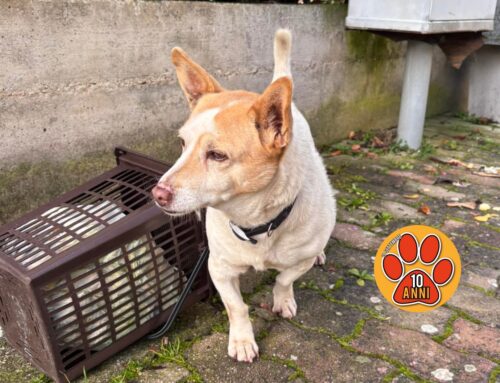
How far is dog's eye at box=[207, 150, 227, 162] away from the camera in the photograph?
180 cm

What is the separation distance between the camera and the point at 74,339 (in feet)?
6.75

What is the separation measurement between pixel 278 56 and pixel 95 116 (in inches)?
54.2

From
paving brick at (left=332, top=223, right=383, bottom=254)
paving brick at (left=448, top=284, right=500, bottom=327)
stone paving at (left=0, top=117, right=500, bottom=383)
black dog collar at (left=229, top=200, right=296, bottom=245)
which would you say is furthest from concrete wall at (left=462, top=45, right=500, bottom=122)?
black dog collar at (left=229, top=200, right=296, bottom=245)

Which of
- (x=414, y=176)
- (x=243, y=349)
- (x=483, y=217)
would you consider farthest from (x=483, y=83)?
(x=243, y=349)

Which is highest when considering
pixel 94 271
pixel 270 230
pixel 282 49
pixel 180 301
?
pixel 282 49

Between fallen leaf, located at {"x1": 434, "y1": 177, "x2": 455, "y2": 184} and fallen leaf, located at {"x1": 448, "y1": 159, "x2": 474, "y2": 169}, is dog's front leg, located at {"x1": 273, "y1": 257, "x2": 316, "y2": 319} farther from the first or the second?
fallen leaf, located at {"x1": 448, "y1": 159, "x2": 474, "y2": 169}

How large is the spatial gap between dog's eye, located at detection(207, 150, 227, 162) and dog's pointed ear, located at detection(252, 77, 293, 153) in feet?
0.54

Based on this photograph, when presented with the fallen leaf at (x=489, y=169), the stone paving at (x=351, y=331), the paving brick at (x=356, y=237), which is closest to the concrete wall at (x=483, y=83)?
the fallen leaf at (x=489, y=169)

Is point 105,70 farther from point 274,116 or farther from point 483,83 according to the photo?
point 483,83

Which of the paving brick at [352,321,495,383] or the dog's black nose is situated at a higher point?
the dog's black nose

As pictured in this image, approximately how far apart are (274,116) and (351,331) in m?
1.28

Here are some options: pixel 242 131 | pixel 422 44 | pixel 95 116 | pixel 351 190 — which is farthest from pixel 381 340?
pixel 422 44

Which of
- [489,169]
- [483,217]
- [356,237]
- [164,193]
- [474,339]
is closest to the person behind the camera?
[164,193]

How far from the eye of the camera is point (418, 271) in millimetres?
2428
